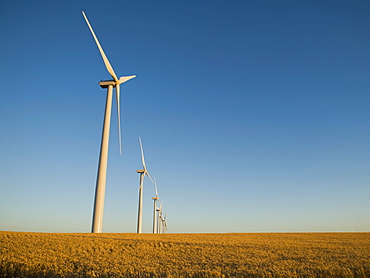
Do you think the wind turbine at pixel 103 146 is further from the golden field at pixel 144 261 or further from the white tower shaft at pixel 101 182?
the golden field at pixel 144 261

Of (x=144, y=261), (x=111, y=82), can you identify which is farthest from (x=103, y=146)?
(x=144, y=261)

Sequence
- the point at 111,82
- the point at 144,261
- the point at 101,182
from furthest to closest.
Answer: the point at 111,82
the point at 101,182
the point at 144,261

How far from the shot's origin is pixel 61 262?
680 inches

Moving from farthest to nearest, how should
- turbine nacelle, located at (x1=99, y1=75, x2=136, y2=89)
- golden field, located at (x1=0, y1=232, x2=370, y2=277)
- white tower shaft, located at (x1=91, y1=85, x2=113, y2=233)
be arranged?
1. turbine nacelle, located at (x1=99, y1=75, x2=136, y2=89)
2. white tower shaft, located at (x1=91, y1=85, x2=113, y2=233)
3. golden field, located at (x1=0, y1=232, x2=370, y2=277)

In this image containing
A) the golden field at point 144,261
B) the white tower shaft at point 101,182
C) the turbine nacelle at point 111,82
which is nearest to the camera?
the golden field at point 144,261

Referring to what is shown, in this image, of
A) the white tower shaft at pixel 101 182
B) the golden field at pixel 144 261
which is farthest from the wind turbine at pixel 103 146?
the golden field at pixel 144 261

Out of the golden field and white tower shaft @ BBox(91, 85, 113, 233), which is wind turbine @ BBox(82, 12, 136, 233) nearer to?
white tower shaft @ BBox(91, 85, 113, 233)

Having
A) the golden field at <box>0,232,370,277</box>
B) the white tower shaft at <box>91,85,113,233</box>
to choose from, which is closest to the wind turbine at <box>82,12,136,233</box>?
the white tower shaft at <box>91,85,113,233</box>

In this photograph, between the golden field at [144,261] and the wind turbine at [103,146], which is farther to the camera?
the wind turbine at [103,146]

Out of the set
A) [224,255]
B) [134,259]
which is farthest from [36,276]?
[224,255]

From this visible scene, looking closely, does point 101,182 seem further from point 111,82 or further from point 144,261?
point 111,82

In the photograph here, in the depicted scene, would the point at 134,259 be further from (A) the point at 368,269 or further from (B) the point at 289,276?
(A) the point at 368,269

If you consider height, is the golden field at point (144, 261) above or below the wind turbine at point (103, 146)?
below

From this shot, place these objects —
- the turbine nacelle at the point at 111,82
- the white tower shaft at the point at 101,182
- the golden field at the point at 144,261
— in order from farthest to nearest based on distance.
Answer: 1. the turbine nacelle at the point at 111,82
2. the white tower shaft at the point at 101,182
3. the golden field at the point at 144,261
